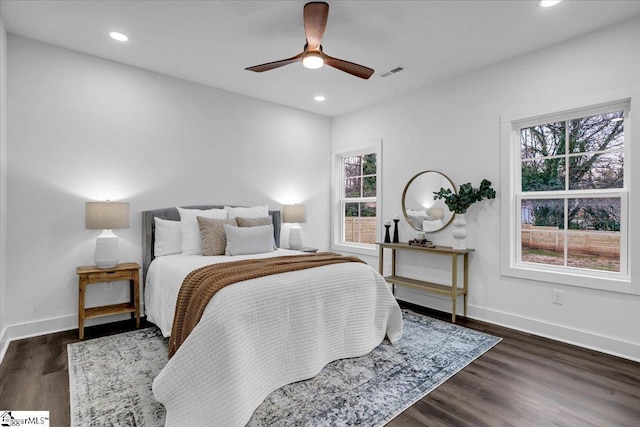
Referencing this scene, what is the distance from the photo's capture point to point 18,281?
3.07 meters

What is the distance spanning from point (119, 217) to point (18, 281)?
3.35 feet

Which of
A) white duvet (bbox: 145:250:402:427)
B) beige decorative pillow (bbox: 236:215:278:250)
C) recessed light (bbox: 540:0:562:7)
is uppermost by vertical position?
recessed light (bbox: 540:0:562:7)

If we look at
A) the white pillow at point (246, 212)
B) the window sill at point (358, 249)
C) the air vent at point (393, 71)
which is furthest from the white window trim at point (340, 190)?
the white pillow at point (246, 212)

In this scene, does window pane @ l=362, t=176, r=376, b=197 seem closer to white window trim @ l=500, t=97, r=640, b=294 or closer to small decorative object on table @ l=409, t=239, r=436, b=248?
small decorative object on table @ l=409, t=239, r=436, b=248

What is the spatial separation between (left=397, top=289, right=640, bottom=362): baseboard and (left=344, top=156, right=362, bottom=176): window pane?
2086mm

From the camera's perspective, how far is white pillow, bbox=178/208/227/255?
3520 millimetres

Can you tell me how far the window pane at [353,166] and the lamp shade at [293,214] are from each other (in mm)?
1100

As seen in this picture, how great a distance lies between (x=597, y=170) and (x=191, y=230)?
387 centimetres

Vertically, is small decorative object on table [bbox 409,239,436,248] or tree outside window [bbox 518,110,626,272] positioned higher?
tree outside window [bbox 518,110,626,272]

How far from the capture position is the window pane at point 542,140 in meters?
3.22

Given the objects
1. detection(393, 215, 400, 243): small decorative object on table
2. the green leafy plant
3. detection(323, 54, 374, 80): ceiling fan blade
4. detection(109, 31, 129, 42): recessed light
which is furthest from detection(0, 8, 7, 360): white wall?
the green leafy plant

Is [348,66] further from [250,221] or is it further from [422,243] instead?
[422,243]

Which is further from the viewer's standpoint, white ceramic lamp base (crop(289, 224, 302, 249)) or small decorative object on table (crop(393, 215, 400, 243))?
white ceramic lamp base (crop(289, 224, 302, 249))

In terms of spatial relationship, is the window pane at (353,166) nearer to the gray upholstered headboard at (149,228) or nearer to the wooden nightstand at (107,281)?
the gray upholstered headboard at (149,228)
